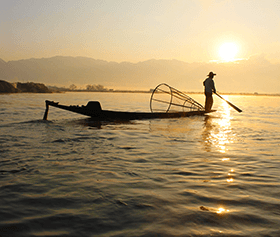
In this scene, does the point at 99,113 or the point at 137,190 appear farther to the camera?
the point at 99,113

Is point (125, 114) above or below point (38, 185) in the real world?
above

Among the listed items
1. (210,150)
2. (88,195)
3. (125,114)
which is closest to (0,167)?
(88,195)

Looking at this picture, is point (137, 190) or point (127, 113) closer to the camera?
point (137, 190)

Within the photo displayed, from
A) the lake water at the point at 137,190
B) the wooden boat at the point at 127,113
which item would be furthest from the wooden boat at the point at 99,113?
the lake water at the point at 137,190

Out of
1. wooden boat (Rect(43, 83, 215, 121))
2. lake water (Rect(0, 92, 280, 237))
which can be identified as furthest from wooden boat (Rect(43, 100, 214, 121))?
lake water (Rect(0, 92, 280, 237))

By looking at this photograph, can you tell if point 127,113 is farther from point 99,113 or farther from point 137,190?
point 137,190

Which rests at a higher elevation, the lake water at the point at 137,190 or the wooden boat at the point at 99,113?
the wooden boat at the point at 99,113

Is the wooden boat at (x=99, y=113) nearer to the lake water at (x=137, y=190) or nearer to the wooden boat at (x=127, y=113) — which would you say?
the wooden boat at (x=127, y=113)

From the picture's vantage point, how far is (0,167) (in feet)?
17.8

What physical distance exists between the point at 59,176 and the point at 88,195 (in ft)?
3.93

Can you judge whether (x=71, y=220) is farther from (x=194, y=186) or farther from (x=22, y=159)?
(x=22, y=159)

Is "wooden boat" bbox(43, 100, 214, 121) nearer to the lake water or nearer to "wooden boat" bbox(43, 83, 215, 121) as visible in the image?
"wooden boat" bbox(43, 83, 215, 121)

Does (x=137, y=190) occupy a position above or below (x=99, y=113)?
below

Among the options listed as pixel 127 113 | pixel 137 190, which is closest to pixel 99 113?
pixel 127 113
